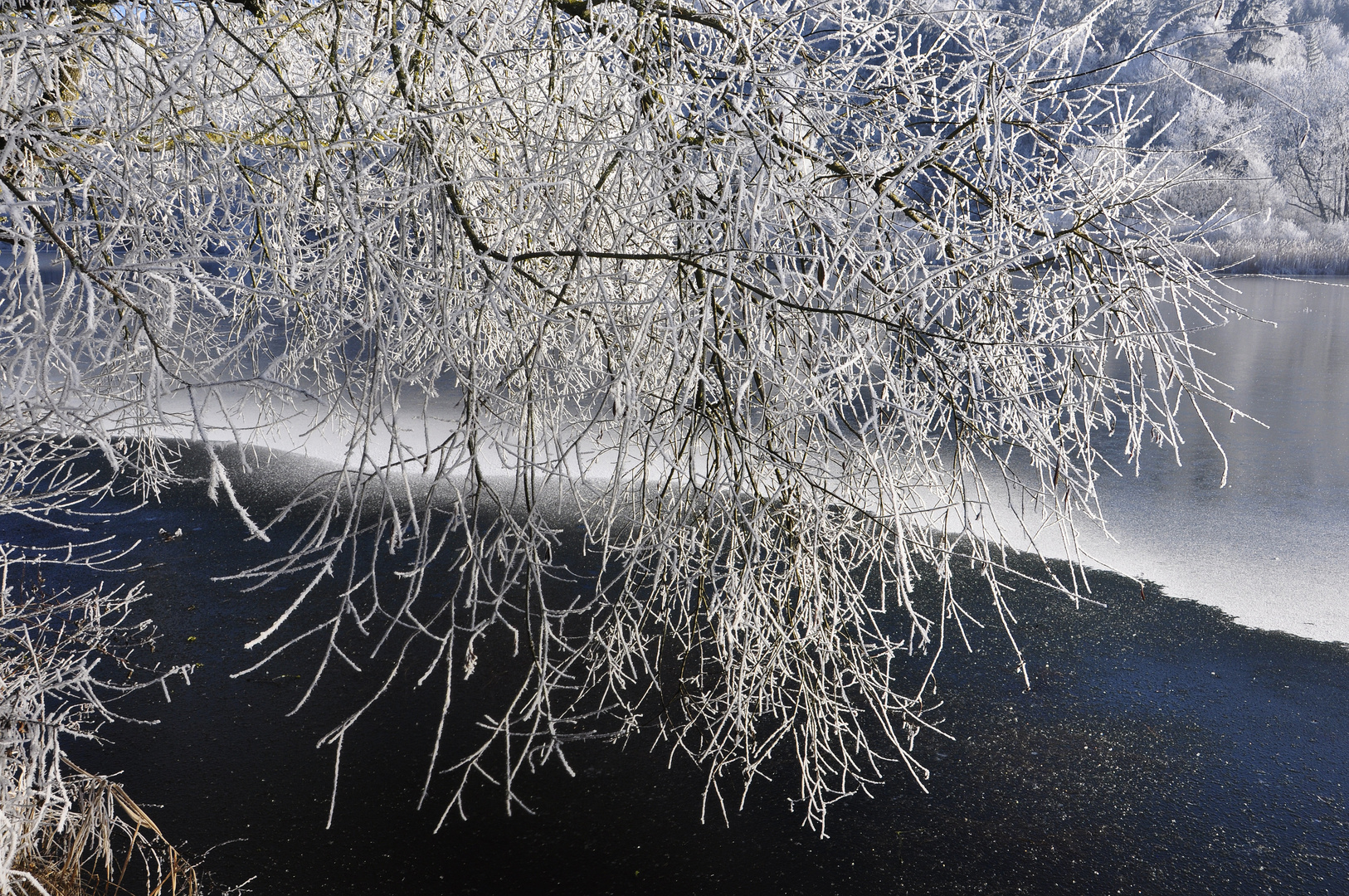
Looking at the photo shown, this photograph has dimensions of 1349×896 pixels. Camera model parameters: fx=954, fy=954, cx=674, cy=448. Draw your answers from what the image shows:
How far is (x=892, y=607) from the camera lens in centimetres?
607

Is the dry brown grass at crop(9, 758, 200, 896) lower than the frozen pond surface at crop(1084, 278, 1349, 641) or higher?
lower

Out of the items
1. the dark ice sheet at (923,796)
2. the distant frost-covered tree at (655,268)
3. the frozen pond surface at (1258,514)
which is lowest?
the dark ice sheet at (923,796)

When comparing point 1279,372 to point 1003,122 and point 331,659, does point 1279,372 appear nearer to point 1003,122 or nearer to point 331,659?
point 1003,122

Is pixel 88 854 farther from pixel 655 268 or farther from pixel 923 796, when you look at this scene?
pixel 923 796

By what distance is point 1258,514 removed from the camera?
7203mm

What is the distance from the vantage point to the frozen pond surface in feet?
19.3

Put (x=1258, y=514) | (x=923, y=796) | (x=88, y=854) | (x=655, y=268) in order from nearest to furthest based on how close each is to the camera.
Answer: (x=655, y=268), (x=88, y=854), (x=923, y=796), (x=1258, y=514)

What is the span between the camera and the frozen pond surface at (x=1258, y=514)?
231 inches

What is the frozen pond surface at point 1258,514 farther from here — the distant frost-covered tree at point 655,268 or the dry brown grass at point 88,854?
the dry brown grass at point 88,854

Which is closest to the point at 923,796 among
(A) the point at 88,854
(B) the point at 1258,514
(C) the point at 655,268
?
(C) the point at 655,268

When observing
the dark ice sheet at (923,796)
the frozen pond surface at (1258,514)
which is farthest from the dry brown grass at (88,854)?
the frozen pond surface at (1258,514)

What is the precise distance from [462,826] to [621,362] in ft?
7.99

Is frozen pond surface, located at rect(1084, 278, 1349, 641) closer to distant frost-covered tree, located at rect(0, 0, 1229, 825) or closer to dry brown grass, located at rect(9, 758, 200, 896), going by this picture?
distant frost-covered tree, located at rect(0, 0, 1229, 825)

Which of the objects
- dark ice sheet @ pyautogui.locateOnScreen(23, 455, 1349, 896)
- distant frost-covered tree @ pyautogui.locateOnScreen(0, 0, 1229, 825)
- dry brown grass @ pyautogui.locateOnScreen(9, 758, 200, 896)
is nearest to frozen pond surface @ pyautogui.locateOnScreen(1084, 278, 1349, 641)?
dark ice sheet @ pyautogui.locateOnScreen(23, 455, 1349, 896)
